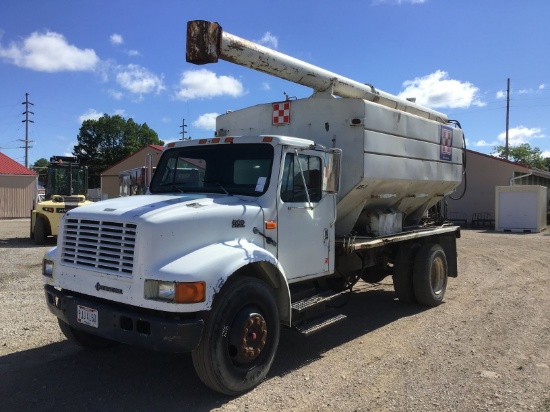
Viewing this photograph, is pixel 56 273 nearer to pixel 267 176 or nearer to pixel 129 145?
pixel 267 176

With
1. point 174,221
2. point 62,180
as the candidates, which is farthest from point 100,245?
point 62,180

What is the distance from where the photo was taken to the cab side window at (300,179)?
16.7 ft

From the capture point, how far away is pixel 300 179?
5.27 metres

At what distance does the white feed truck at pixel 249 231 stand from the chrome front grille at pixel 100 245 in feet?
0.04

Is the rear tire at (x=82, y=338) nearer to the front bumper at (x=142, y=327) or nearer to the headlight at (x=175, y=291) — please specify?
the front bumper at (x=142, y=327)

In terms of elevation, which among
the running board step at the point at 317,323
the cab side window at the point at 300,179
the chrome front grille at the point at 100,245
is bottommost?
the running board step at the point at 317,323

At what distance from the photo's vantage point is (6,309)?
23.3 feet

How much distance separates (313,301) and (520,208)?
79.3ft

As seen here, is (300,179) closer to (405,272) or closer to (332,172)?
(332,172)

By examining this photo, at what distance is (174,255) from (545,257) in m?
13.6

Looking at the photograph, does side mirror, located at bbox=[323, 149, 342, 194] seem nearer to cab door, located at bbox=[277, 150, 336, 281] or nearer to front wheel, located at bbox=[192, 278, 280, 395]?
cab door, located at bbox=[277, 150, 336, 281]

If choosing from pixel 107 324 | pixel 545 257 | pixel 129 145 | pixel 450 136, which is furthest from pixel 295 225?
pixel 129 145


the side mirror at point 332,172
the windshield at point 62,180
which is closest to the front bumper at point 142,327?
the side mirror at point 332,172

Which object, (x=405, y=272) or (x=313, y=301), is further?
(x=405, y=272)
